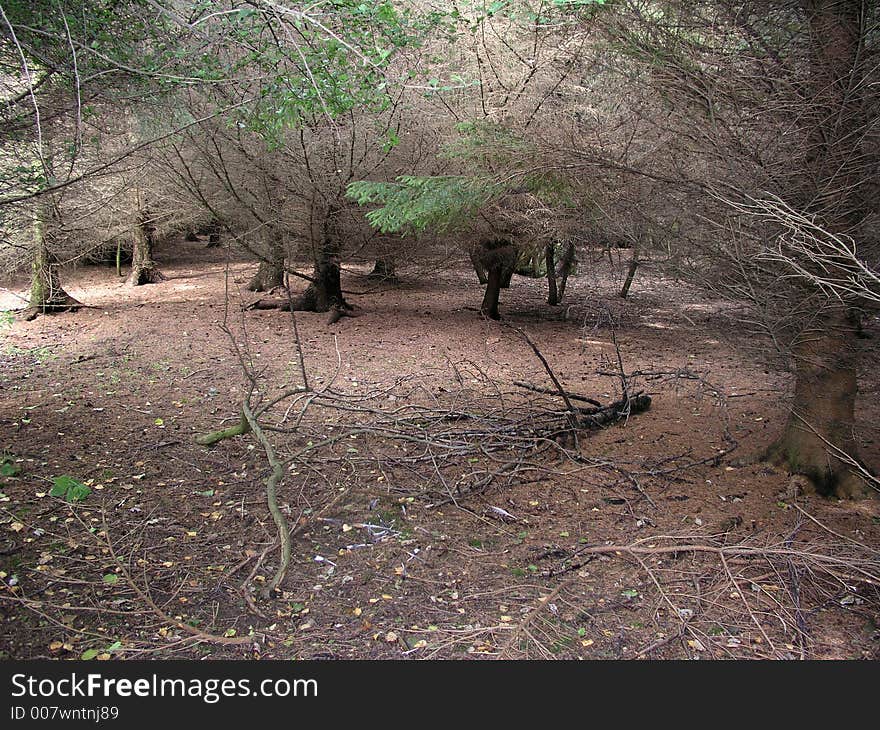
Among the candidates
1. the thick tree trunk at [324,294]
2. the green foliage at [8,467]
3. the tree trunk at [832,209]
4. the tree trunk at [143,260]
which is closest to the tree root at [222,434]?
the green foliage at [8,467]

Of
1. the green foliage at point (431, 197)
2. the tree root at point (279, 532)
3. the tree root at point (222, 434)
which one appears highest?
the green foliage at point (431, 197)

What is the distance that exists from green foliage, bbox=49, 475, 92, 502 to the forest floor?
0.14 ft

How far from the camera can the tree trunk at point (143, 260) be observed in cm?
1650

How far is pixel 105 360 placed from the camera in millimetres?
8914

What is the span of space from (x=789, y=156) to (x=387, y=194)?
4051mm

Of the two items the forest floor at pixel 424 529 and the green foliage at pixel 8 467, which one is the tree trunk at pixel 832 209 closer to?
the forest floor at pixel 424 529

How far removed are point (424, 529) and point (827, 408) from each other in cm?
331

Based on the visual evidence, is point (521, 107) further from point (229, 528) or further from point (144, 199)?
point (144, 199)

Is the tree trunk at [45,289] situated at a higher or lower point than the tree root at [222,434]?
lower

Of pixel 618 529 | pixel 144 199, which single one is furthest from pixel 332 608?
pixel 144 199

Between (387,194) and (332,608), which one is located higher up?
(387,194)

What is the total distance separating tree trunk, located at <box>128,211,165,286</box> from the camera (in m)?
16.5

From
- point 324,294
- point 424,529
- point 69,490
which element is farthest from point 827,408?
point 324,294

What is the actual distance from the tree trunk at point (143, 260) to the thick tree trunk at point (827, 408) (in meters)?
15.5
